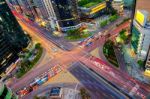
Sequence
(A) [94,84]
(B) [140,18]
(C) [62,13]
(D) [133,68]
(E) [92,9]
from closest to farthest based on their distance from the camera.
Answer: (B) [140,18], (A) [94,84], (D) [133,68], (C) [62,13], (E) [92,9]

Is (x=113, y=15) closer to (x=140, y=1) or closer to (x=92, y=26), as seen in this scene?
(x=92, y=26)

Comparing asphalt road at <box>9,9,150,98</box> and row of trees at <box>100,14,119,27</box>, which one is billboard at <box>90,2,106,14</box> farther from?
asphalt road at <box>9,9,150,98</box>

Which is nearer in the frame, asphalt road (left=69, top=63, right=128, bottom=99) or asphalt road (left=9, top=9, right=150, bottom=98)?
asphalt road (left=69, top=63, right=128, bottom=99)

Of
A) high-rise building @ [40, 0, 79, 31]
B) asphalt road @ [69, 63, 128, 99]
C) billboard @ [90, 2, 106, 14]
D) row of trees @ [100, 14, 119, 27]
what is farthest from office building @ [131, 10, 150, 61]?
billboard @ [90, 2, 106, 14]

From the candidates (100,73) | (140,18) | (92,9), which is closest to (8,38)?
(100,73)

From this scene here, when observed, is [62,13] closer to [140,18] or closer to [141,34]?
[140,18]
